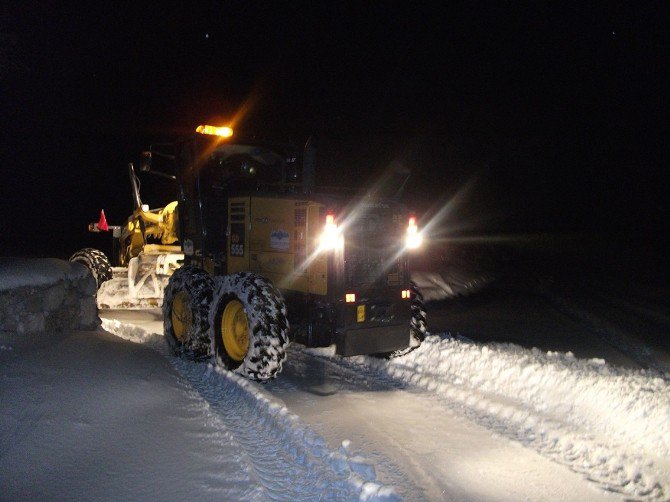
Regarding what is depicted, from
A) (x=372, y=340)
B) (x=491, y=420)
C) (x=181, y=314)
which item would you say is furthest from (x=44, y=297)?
(x=491, y=420)

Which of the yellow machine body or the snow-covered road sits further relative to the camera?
the yellow machine body

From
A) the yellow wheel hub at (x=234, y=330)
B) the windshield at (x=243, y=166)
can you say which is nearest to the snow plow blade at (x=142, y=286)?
the windshield at (x=243, y=166)

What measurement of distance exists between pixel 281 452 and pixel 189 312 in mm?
3380

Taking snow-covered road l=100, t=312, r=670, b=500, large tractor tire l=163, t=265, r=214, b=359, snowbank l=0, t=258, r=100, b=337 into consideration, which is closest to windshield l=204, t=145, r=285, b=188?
large tractor tire l=163, t=265, r=214, b=359

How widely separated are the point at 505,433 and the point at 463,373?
1.67 meters

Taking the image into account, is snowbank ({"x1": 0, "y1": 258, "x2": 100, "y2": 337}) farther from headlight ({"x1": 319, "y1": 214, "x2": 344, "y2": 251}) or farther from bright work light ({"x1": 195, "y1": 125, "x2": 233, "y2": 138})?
headlight ({"x1": 319, "y1": 214, "x2": 344, "y2": 251})

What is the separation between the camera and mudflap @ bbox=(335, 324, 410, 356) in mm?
6129

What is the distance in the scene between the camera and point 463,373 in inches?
259

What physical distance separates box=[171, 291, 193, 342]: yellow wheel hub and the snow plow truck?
0.05ft

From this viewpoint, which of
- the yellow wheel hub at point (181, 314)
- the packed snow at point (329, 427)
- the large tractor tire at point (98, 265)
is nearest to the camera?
the packed snow at point (329, 427)

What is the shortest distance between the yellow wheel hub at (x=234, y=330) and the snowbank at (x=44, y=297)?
227 centimetres

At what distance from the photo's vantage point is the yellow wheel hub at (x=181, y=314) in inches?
288

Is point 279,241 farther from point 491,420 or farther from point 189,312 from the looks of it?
point 491,420

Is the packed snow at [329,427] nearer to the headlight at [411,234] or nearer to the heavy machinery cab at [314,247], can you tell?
the heavy machinery cab at [314,247]
